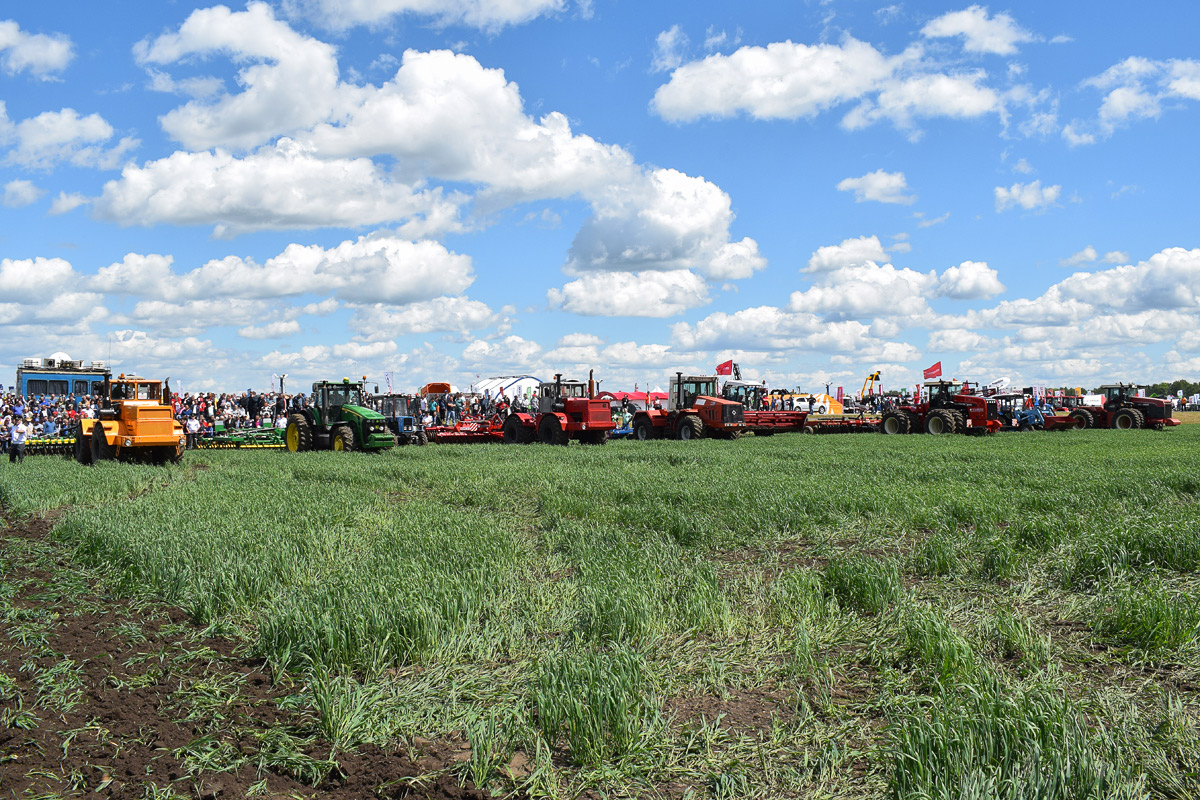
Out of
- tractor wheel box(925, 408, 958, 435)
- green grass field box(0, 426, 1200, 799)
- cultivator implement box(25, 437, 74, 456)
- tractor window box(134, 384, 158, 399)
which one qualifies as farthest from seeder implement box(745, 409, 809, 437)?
cultivator implement box(25, 437, 74, 456)

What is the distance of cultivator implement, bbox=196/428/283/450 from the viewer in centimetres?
2727

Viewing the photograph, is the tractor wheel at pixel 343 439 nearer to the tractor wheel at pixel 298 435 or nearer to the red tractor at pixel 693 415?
the tractor wheel at pixel 298 435

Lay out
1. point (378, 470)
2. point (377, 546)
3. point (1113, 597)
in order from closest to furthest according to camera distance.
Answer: point (1113, 597) → point (377, 546) → point (378, 470)

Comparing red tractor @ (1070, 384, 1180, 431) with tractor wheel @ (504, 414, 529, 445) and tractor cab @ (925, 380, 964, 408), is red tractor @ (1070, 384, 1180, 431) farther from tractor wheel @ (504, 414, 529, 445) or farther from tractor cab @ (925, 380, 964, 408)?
tractor wheel @ (504, 414, 529, 445)

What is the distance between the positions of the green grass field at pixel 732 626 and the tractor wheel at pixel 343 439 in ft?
36.3

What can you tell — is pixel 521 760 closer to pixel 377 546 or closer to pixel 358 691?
pixel 358 691

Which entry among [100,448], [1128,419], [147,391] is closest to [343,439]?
→ [147,391]

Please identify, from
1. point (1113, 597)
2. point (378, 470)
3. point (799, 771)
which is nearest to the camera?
point (799, 771)

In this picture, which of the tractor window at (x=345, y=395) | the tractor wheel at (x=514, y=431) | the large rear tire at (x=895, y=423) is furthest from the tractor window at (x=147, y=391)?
the large rear tire at (x=895, y=423)

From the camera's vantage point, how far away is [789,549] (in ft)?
28.0

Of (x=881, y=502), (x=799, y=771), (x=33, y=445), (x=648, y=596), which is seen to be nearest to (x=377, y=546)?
(x=648, y=596)

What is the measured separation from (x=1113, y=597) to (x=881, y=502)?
14.4ft

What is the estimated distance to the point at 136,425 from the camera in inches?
748

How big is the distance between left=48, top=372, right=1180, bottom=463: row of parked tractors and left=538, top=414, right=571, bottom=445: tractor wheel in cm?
3
